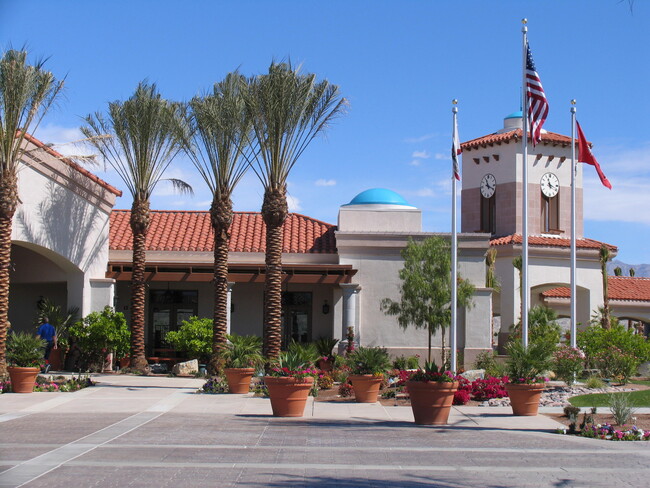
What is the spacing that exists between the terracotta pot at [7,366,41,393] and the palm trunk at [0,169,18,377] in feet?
4.38

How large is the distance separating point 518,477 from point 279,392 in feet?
22.6

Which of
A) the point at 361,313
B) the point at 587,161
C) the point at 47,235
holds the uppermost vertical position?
the point at 587,161

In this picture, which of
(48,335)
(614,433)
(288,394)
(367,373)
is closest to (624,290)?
(367,373)

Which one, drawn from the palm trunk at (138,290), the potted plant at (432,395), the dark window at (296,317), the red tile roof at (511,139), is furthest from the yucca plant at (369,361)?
the red tile roof at (511,139)

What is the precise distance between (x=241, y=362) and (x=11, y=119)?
8.83 m

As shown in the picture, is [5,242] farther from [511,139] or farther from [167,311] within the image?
[511,139]

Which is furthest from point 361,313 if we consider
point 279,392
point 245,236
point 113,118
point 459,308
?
point 279,392

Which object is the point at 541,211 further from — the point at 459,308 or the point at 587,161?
the point at 587,161

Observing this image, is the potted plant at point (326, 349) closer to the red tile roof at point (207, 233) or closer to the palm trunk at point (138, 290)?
the red tile roof at point (207, 233)

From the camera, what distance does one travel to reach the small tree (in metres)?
27.4

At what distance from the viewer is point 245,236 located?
3234 cm

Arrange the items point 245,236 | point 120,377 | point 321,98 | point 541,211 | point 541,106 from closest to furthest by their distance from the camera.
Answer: point 541,106
point 321,98
point 120,377
point 245,236
point 541,211

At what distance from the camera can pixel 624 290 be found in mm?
43094

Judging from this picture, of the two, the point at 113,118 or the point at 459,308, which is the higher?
the point at 113,118
